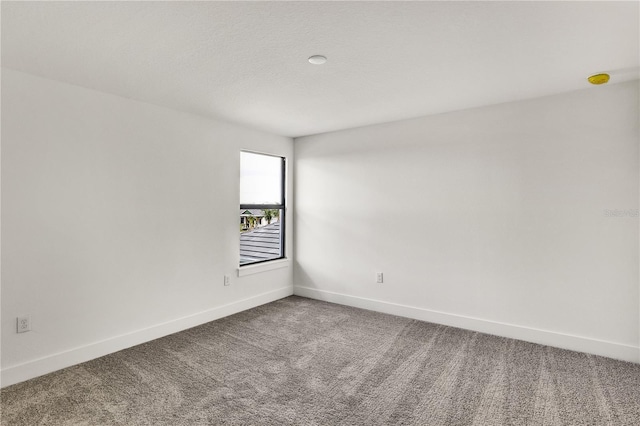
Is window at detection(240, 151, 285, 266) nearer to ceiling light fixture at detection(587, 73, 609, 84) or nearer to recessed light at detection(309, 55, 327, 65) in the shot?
recessed light at detection(309, 55, 327, 65)

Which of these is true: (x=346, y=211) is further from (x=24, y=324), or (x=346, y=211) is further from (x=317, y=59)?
(x=24, y=324)

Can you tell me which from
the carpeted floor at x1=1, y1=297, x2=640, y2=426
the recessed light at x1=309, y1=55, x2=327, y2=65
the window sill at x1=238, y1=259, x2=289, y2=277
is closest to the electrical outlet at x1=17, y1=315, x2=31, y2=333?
the carpeted floor at x1=1, y1=297, x2=640, y2=426

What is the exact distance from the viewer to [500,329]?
3330 millimetres

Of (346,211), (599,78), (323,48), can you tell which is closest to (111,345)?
(346,211)

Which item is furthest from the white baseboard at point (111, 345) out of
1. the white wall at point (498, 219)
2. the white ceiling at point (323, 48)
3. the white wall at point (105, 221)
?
the white ceiling at point (323, 48)

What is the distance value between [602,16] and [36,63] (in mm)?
→ 3570

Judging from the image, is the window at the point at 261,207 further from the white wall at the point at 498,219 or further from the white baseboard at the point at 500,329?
the white baseboard at the point at 500,329

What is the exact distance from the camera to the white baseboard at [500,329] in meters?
2.82

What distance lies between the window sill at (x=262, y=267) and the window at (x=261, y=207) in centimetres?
11

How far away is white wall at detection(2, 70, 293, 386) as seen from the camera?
8.21ft

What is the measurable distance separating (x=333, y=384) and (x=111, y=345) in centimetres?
203

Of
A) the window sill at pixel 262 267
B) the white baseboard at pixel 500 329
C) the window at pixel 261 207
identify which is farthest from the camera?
the window at pixel 261 207

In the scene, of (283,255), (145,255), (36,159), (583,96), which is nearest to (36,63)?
(36,159)

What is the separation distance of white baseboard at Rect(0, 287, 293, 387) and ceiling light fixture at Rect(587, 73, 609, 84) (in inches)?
159
